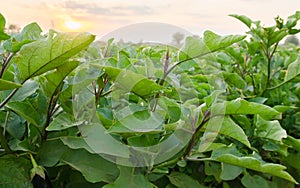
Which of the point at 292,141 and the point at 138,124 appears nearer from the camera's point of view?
the point at 138,124

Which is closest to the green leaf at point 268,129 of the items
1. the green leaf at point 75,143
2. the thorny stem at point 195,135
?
the thorny stem at point 195,135

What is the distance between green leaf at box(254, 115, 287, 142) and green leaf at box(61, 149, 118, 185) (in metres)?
0.20

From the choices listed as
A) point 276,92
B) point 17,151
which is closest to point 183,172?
point 17,151

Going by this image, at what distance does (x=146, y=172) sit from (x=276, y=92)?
411mm

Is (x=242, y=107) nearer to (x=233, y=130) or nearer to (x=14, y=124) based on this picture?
(x=233, y=130)

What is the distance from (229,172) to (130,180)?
12 centimetres

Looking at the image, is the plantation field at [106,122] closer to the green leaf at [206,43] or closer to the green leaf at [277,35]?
the green leaf at [206,43]

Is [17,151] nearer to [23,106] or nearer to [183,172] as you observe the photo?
[23,106]

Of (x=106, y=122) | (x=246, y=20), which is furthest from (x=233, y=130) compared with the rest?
(x=246, y=20)

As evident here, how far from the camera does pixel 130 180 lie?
41cm

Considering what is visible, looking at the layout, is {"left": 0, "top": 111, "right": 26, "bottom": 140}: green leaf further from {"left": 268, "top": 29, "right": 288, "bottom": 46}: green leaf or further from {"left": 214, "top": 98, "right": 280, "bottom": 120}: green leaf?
{"left": 268, "top": 29, "right": 288, "bottom": 46}: green leaf

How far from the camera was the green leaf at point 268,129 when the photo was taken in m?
0.49

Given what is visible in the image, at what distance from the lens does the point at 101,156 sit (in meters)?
0.42

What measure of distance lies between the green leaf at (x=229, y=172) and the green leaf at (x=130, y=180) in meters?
0.10
